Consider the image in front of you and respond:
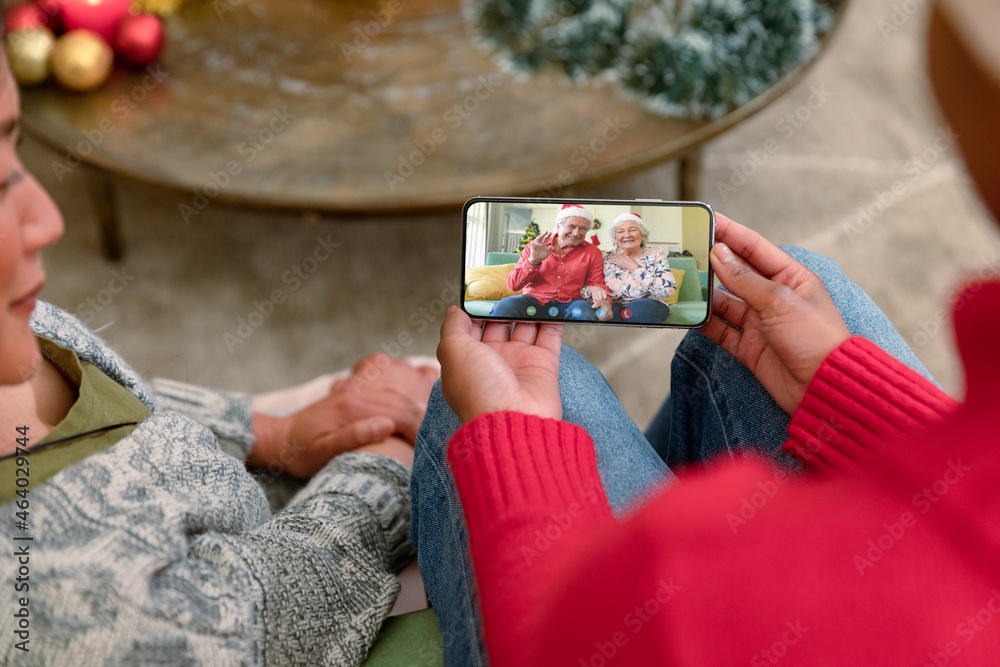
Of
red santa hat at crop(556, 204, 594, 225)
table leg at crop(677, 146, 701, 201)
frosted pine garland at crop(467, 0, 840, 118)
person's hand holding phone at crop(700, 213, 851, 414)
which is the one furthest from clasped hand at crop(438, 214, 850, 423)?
table leg at crop(677, 146, 701, 201)

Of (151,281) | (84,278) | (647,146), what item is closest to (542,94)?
(647,146)

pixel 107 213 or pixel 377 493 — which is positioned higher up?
pixel 377 493

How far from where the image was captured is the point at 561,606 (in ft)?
1.66

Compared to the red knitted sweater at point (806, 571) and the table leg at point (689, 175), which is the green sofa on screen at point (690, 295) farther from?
the table leg at point (689, 175)

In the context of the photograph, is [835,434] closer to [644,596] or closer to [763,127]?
[644,596]

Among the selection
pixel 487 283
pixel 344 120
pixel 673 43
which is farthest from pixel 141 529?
pixel 673 43

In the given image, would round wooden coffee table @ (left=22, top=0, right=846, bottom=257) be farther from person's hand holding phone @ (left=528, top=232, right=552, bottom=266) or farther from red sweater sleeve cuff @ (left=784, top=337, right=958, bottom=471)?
red sweater sleeve cuff @ (left=784, top=337, right=958, bottom=471)

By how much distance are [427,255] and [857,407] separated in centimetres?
118

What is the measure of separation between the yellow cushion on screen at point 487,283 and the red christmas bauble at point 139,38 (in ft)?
3.23

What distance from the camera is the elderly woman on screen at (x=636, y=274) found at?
81 centimetres

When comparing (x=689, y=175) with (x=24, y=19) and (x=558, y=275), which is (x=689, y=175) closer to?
(x=558, y=275)

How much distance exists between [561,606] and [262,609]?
0.80ft

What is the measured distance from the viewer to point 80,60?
136cm

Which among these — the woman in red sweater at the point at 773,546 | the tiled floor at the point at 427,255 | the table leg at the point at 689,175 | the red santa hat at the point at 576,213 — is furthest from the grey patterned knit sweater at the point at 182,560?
the table leg at the point at 689,175
